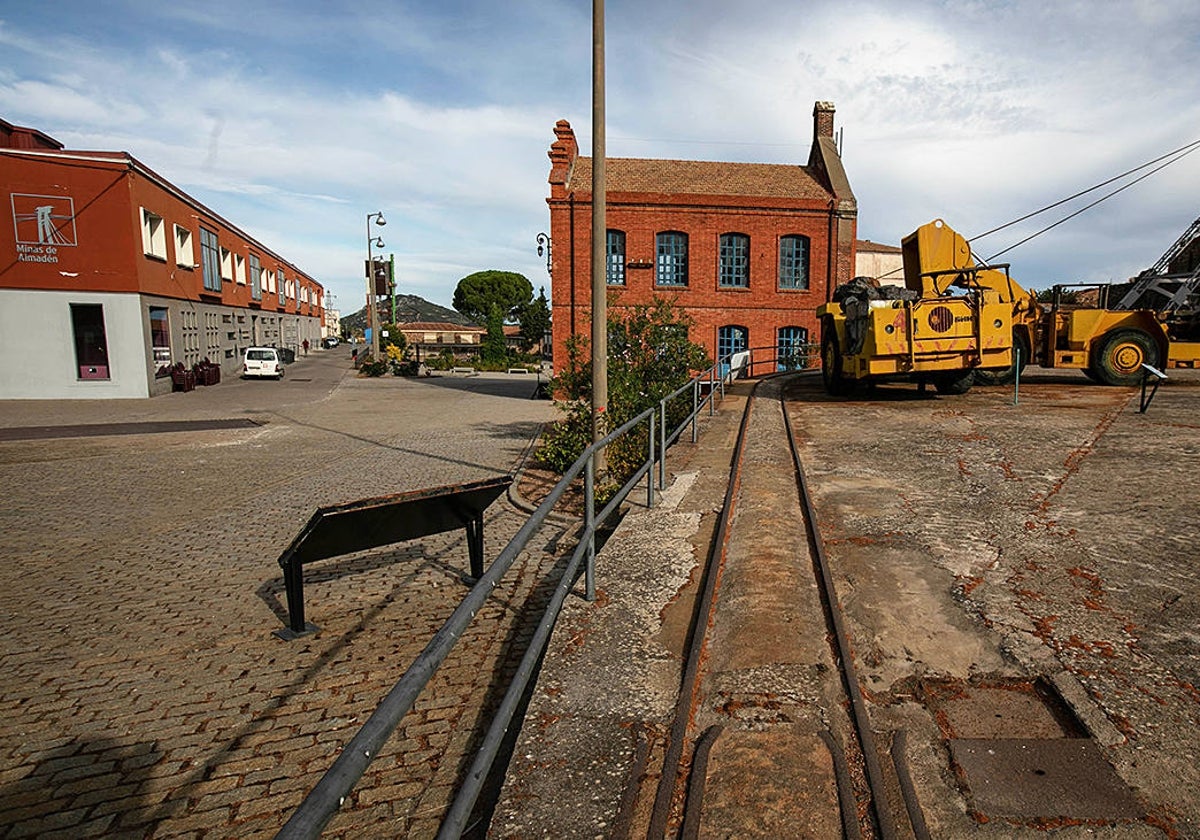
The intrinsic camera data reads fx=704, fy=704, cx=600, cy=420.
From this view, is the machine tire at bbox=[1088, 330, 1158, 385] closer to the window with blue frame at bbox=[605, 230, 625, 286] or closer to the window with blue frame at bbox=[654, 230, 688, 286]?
the window with blue frame at bbox=[654, 230, 688, 286]

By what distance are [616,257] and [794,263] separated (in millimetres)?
6933

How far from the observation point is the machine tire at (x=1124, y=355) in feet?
48.3

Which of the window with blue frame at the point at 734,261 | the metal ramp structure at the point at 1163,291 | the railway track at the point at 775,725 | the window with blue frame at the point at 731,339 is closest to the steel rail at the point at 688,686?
the railway track at the point at 775,725

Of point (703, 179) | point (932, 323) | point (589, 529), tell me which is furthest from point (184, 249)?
point (589, 529)

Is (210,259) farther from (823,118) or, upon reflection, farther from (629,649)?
(629,649)

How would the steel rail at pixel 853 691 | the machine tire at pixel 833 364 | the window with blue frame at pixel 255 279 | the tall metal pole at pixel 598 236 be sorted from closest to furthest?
the steel rail at pixel 853 691
the tall metal pole at pixel 598 236
the machine tire at pixel 833 364
the window with blue frame at pixel 255 279

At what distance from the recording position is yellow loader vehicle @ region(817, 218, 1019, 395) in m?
12.2

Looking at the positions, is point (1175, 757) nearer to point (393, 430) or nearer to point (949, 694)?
point (949, 694)

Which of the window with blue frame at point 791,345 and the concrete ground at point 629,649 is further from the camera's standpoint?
the window with blue frame at point 791,345

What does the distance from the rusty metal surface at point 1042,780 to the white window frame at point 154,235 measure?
28979 millimetres

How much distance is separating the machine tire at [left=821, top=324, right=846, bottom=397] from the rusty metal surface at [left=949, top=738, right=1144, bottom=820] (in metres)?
12.1

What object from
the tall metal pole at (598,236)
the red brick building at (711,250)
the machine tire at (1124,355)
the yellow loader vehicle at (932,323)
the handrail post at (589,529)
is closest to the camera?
the handrail post at (589,529)

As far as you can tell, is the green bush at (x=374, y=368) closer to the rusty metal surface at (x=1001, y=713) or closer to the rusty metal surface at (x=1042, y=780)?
the rusty metal surface at (x=1001, y=713)

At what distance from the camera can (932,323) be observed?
1216 cm
